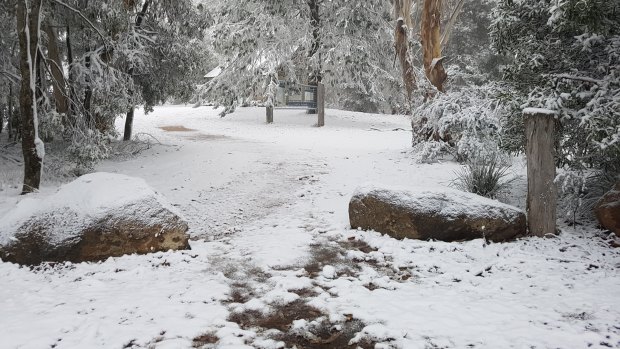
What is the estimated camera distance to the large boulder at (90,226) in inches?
197

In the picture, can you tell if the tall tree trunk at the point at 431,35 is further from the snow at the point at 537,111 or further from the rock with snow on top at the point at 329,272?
the rock with snow on top at the point at 329,272

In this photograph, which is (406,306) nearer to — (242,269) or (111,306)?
(242,269)

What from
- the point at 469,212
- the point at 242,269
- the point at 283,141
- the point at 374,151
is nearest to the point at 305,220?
the point at 242,269

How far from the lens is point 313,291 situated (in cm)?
439

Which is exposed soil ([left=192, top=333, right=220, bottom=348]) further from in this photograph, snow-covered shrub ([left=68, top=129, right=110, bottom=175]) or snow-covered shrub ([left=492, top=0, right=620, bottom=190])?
snow-covered shrub ([left=68, top=129, right=110, bottom=175])

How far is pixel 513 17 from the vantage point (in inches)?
227

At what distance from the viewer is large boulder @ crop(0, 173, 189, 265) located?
4996mm

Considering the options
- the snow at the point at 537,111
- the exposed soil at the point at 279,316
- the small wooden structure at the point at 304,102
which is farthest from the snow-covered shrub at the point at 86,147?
the small wooden structure at the point at 304,102

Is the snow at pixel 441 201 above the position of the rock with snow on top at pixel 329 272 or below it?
above

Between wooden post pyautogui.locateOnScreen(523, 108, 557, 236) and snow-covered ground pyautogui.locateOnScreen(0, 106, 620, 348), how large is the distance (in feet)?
0.96

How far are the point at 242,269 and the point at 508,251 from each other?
3.25 metres

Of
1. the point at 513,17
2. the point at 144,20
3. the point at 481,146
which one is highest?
the point at 144,20

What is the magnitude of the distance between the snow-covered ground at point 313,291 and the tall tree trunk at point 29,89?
0.69 metres

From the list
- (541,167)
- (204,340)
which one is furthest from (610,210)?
(204,340)
